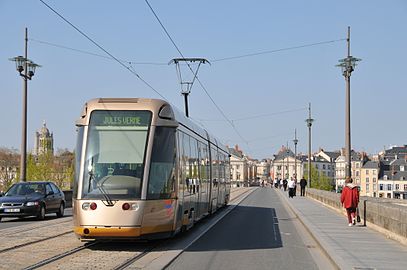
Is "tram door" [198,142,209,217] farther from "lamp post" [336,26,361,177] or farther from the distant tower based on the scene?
the distant tower

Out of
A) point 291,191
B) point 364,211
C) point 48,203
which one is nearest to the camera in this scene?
point 364,211

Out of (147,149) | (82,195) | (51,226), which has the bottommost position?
(51,226)

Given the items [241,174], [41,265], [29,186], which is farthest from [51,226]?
[241,174]

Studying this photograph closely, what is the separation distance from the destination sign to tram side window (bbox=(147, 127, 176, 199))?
37cm

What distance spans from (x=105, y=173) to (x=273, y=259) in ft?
12.9

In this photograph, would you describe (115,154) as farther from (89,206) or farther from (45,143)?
(45,143)

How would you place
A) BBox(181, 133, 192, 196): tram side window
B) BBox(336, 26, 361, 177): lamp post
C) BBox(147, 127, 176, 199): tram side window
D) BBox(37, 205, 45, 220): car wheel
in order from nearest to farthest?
1. BBox(147, 127, 176, 199): tram side window
2. BBox(181, 133, 192, 196): tram side window
3. BBox(37, 205, 45, 220): car wheel
4. BBox(336, 26, 361, 177): lamp post

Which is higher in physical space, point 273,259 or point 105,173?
point 105,173

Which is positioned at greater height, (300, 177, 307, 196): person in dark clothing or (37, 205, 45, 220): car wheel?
(300, 177, 307, 196): person in dark clothing

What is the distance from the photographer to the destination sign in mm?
14031

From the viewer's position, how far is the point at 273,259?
42.0 ft

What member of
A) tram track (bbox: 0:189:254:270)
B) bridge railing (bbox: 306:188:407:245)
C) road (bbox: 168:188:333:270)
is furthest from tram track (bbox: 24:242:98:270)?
bridge railing (bbox: 306:188:407:245)

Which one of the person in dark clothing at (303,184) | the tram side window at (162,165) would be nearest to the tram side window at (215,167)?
the tram side window at (162,165)

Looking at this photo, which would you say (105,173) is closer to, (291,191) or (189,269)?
(189,269)
